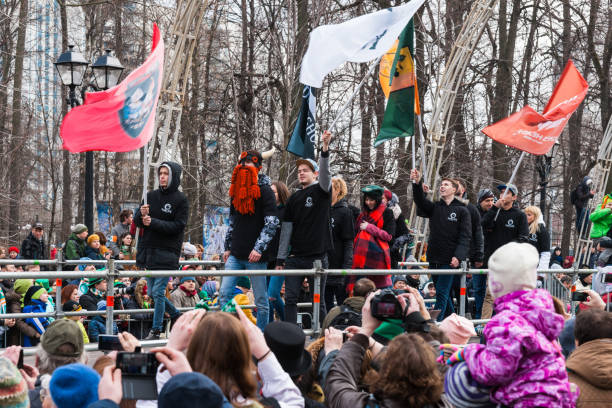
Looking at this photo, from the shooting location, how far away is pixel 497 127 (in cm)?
1127

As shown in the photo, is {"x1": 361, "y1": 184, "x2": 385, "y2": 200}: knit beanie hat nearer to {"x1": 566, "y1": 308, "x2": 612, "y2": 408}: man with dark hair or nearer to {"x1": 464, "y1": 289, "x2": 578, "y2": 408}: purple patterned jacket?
{"x1": 566, "y1": 308, "x2": 612, "y2": 408}: man with dark hair

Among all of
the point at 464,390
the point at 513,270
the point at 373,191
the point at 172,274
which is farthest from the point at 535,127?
the point at 464,390

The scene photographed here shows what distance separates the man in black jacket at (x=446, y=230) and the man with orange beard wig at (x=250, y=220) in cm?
244

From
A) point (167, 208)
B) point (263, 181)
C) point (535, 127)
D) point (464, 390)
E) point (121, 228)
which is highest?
point (535, 127)

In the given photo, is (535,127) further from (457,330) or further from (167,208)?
(457,330)

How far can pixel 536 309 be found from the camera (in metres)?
Result: 3.89

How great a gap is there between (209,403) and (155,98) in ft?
21.2

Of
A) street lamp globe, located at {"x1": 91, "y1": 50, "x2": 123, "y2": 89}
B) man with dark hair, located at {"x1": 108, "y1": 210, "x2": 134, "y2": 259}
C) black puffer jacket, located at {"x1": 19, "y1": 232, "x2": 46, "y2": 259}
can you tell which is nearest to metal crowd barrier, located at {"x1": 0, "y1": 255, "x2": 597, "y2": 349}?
man with dark hair, located at {"x1": 108, "y1": 210, "x2": 134, "y2": 259}

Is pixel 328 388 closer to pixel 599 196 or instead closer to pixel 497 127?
pixel 497 127

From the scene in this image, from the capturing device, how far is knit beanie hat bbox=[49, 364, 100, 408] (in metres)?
3.30

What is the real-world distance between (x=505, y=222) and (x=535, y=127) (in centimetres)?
135

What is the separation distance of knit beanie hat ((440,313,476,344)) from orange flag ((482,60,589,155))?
6.21m

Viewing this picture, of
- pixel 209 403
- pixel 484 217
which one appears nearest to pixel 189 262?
pixel 484 217

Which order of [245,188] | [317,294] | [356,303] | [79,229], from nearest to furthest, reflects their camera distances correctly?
[356,303] < [317,294] < [245,188] < [79,229]
